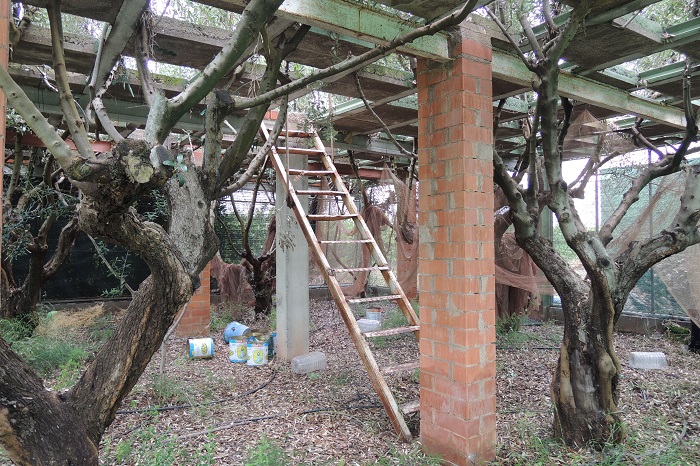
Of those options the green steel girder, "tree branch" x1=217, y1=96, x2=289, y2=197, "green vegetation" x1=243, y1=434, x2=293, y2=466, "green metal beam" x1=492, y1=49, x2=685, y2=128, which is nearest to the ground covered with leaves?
"green vegetation" x1=243, y1=434, x2=293, y2=466

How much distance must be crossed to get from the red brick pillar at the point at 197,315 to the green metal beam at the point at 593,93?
5131 millimetres

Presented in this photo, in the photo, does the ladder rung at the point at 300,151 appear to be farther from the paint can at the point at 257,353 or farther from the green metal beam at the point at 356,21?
the green metal beam at the point at 356,21

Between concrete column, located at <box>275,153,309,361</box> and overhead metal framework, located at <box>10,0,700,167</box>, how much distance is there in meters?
1.43

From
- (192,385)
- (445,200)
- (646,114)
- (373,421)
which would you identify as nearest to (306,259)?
(192,385)

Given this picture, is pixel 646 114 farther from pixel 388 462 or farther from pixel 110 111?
pixel 110 111

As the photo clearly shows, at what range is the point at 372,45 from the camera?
376cm

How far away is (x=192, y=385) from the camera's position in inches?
197

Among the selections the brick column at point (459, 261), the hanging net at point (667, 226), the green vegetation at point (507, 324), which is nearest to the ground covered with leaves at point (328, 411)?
the green vegetation at point (507, 324)

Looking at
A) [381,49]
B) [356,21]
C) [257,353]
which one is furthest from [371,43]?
[257,353]

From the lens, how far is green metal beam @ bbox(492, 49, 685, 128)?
3.86 m

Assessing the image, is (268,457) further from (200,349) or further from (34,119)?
(200,349)

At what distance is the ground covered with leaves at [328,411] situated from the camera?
3393mm

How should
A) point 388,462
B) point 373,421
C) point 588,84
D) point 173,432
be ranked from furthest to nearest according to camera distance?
point 588,84, point 373,421, point 173,432, point 388,462

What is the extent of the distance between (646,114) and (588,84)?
136 cm
